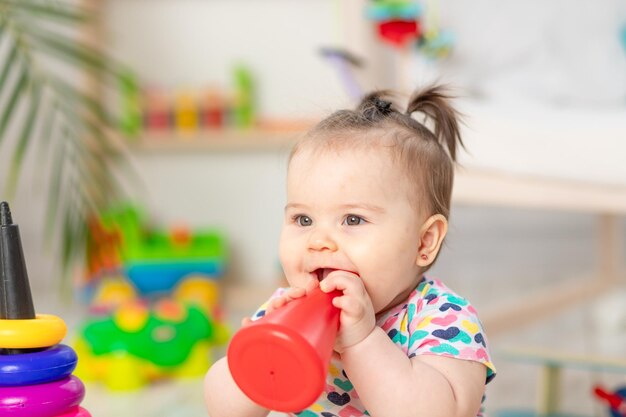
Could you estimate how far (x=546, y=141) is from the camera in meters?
1.38

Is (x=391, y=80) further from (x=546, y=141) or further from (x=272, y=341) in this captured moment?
(x=272, y=341)

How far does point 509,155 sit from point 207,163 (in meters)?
1.51

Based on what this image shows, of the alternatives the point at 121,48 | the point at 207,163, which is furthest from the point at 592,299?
the point at 121,48

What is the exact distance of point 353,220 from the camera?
838 mm

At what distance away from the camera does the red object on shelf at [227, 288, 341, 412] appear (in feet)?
2.23

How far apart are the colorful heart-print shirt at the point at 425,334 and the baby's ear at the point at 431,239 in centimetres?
3

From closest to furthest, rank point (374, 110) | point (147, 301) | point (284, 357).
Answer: point (284, 357) < point (374, 110) < point (147, 301)

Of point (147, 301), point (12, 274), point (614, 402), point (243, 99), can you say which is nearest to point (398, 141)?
point (12, 274)

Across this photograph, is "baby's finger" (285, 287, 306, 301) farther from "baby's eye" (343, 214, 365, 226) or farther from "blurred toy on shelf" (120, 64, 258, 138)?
"blurred toy on shelf" (120, 64, 258, 138)

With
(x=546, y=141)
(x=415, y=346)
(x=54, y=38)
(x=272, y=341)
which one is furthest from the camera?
(x=54, y=38)

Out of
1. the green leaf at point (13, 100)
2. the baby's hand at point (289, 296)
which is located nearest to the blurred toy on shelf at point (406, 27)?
the green leaf at point (13, 100)

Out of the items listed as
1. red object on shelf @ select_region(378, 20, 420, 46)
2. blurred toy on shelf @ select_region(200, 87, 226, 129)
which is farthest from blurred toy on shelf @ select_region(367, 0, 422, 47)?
blurred toy on shelf @ select_region(200, 87, 226, 129)

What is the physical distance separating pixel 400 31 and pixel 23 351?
104 cm

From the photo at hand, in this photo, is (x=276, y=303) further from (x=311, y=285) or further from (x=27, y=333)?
(x=27, y=333)
